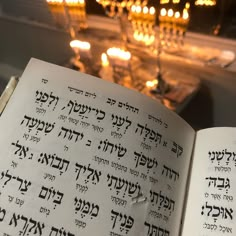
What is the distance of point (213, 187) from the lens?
0.48 metres

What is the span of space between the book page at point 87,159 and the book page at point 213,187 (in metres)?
0.01

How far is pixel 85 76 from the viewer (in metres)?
0.54

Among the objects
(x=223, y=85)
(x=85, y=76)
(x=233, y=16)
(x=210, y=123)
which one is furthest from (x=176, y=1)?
(x=85, y=76)

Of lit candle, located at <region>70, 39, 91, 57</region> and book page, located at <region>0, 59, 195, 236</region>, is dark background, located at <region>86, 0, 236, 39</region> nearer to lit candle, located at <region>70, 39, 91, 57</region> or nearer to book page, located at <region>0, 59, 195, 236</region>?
lit candle, located at <region>70, 39, 91, 57</region>

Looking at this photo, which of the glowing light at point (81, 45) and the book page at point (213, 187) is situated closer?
the book page at point (213, 187)

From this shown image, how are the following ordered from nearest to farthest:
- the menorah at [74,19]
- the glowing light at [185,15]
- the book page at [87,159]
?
the book page at [87,159], the glowing light at [185,15], the menorah at [74,19]

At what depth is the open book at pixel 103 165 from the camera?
46cm

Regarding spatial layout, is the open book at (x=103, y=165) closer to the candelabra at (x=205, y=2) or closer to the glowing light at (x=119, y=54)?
the glowing light at (x=119, y=54)

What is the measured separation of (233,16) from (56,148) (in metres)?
0.74

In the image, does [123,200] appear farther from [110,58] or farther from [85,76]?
[110,58]

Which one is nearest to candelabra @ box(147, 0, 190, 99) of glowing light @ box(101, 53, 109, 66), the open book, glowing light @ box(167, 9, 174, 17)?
glowing light @ box(167, 9, 174, 17)

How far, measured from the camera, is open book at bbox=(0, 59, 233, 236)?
1.49 feet

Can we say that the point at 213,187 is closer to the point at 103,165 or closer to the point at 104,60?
the point at 103,165

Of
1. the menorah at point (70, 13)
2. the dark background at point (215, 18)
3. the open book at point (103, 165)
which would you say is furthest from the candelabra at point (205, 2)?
the open book at point (103, 165)
